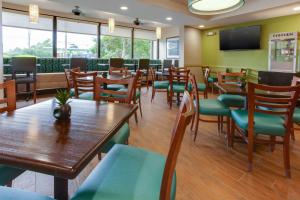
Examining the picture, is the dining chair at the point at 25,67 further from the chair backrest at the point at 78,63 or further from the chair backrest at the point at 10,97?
the chair backrest at the point at 10,97

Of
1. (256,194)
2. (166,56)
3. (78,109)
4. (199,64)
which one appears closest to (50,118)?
(78,109)

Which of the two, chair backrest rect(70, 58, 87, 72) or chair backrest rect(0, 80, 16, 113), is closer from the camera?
chair backrest rect(0, 80, 16, 113)

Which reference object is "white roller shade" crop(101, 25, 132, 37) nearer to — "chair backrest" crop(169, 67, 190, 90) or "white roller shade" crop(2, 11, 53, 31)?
"white roller shade" crop(2, 11, 53, 31)

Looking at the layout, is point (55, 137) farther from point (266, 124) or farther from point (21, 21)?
point (21, 21)

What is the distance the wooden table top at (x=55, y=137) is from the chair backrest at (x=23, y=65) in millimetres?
4372

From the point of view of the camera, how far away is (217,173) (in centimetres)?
224

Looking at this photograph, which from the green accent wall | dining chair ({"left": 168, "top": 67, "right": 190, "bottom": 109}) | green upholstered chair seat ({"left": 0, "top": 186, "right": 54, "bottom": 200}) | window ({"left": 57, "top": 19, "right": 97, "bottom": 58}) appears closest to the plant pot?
green upholstered chair seat ({"left": 0, "top": 186, "right": 54, "bottom": 200})

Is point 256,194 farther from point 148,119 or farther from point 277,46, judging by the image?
point 277,46

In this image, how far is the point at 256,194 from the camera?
190cm

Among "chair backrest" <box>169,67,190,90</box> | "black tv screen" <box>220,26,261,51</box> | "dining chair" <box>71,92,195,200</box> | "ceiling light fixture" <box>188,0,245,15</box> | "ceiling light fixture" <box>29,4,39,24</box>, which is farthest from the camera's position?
"black tv screen" <box>220,26,261,51</box>

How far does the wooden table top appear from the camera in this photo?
2.81 feet

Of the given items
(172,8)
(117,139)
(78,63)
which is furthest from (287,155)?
(78,63)

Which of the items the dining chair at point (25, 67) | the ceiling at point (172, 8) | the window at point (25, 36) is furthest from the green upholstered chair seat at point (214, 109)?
the window at point (25, 36)

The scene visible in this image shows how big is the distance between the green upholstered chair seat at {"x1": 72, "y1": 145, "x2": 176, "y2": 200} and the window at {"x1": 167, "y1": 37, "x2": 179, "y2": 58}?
29.4ft
